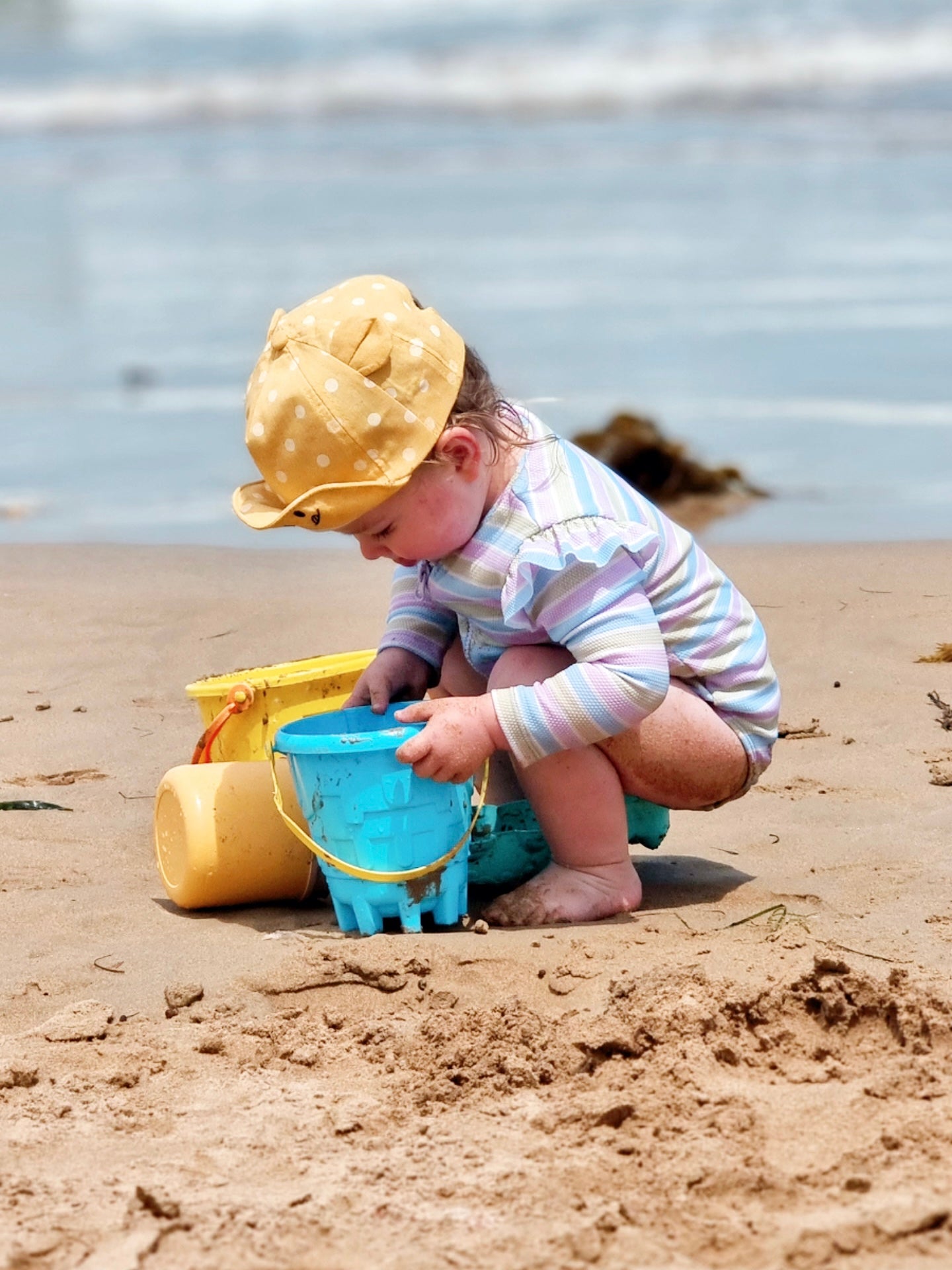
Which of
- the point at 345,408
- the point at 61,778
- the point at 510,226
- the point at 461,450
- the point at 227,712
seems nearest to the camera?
the point at 345,408

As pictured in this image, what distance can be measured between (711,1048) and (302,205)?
40.5ft

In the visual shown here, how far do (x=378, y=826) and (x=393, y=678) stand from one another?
497 millimetres

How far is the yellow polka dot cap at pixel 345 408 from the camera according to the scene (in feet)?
9.14

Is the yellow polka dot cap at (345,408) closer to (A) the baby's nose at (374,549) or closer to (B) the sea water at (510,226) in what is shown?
(A) the baby's nose at (374,549)

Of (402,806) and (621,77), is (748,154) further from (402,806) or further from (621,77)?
(402,806)

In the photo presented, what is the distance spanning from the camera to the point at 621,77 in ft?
63.2

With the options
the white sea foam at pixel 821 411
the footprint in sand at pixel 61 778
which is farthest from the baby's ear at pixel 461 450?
the white sea foam at pixel 821 411

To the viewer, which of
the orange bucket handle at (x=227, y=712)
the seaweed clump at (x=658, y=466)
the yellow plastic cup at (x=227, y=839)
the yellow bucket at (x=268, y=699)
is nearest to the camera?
the yellow plastic cup at (x=227, y=839)

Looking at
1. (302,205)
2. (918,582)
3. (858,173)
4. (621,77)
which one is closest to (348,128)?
(621,77)

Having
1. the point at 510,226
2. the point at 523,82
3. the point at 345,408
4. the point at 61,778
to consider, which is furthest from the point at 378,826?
the point at 523,82

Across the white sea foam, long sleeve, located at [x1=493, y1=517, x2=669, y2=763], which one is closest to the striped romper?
long sleeve, located at [x1=493, y1=517, x2=669, y2=763]

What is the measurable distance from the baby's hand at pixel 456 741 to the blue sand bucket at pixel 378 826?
1.4 inches

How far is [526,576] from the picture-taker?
112 inches

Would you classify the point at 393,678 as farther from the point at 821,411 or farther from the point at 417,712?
the point at 821,411
